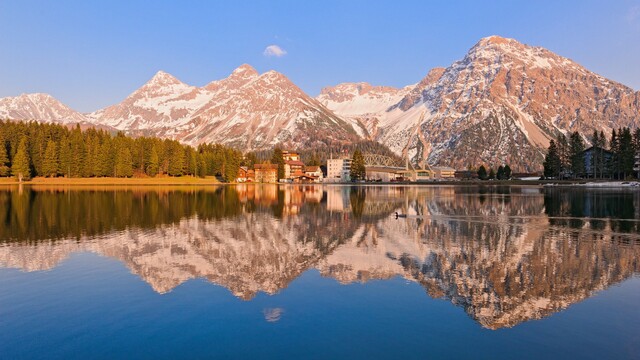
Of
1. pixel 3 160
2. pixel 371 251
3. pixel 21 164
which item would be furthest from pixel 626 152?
pixel 3 160

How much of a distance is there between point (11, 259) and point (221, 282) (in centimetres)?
1772

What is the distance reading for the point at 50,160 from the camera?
186000mm

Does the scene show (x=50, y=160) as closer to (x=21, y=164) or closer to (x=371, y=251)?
(x=21, y=164)

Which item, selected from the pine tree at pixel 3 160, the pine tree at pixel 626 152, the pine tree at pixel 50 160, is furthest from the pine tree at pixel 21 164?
the pine tree at pixel 626 152

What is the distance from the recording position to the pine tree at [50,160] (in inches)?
7279

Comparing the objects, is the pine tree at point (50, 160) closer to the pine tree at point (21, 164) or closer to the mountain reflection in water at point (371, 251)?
the pine tree at point (21, 164)

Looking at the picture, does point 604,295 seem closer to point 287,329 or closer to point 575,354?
point 575,354

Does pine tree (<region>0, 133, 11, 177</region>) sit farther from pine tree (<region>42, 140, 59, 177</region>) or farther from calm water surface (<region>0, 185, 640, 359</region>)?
calm water surface (<region>0, 185, 640, 359</region>)

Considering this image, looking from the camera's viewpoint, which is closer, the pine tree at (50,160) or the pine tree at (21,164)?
the pine tree at (21,164)

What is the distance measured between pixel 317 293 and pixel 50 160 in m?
195

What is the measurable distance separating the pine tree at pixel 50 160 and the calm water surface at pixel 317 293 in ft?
517

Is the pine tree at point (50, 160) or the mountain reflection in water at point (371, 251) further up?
the pine tree at point (50, 160)

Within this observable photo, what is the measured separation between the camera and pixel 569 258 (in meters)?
35.1

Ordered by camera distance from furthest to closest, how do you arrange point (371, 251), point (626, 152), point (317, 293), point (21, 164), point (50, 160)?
point (626, 152) < point (50, 160) < point (21, 164) < point (371, 251) < point (317, 293)
